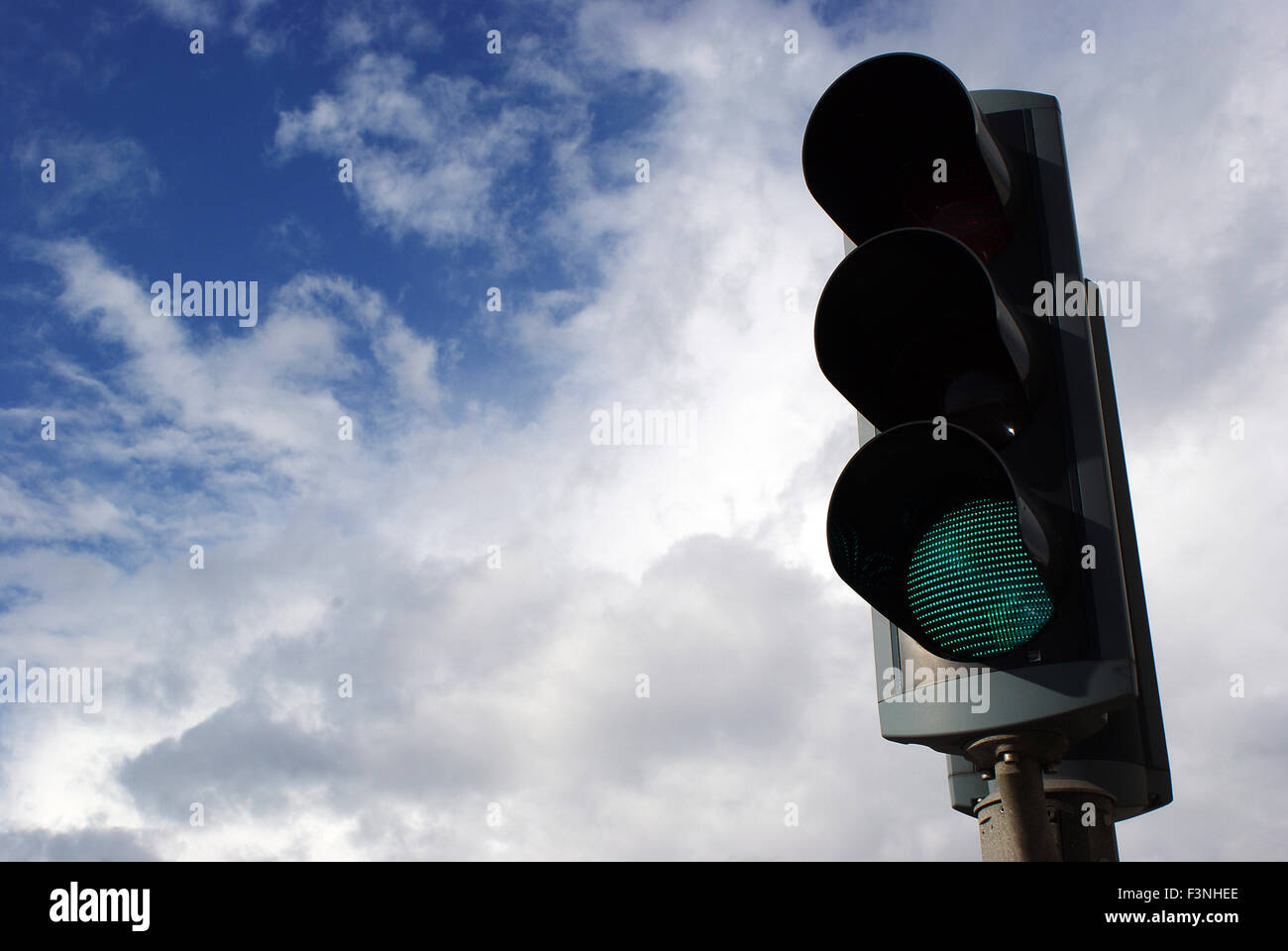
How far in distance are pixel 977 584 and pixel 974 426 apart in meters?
0.46

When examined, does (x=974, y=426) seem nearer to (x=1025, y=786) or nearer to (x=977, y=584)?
(x=977, y=584)

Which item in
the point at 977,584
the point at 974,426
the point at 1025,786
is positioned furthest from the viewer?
the point at 974,426

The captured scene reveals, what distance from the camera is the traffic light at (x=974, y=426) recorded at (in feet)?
8.79

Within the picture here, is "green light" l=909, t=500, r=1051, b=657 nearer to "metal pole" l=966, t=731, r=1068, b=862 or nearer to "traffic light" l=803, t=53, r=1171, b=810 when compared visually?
"traffic light" l=803, t=53, r=1171, b=810

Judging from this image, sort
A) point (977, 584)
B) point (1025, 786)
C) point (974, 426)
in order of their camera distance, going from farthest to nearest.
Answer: point (974, 426) < point (977, 584) < point (1025, 786)

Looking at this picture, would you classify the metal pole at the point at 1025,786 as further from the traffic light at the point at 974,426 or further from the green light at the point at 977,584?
the green light at the point at 977,584

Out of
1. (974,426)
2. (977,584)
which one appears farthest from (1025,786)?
(974,426)

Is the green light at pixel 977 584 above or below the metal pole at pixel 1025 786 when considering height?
above

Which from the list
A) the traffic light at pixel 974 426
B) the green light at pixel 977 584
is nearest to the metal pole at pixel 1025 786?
the traffic light at pixel 974 426

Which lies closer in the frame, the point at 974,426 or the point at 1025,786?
the point at 1025,786

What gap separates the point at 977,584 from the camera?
9.17 ft

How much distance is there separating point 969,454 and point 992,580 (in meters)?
0.31
